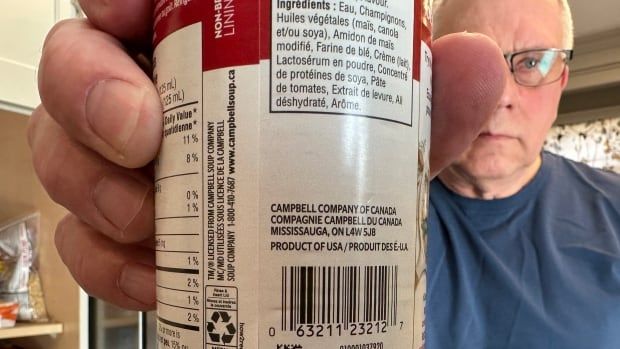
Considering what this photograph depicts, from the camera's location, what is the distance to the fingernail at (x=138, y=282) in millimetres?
448

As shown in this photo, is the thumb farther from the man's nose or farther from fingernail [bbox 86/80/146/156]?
the man's nose

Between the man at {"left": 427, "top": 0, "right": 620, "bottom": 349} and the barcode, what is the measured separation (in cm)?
75

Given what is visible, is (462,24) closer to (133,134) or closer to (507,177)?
(507,177)

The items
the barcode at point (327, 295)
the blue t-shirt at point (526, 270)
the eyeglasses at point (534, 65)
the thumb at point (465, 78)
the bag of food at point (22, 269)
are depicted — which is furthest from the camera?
the bag of food at point (22, 269)

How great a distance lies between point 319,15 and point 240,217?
0.11 m

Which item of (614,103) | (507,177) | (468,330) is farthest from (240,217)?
(614,103)

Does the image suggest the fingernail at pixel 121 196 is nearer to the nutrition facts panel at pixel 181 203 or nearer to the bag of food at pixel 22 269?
the nutrition facts panel at pixel 181 203

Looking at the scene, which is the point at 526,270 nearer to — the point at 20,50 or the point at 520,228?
the point at 520,228

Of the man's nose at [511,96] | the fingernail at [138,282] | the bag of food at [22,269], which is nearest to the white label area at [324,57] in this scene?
the fingernail at [138,282]

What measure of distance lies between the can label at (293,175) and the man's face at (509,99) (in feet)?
2.66

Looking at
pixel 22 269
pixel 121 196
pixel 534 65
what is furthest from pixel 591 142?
pixel 121 196

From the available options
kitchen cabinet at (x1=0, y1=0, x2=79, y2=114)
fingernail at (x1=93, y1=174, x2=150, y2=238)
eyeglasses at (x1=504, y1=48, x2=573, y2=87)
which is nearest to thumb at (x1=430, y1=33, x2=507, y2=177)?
fingernail at (x1=93, y1=174, x2=150, y2=238)

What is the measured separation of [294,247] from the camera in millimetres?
279

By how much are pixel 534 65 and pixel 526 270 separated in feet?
1.34
